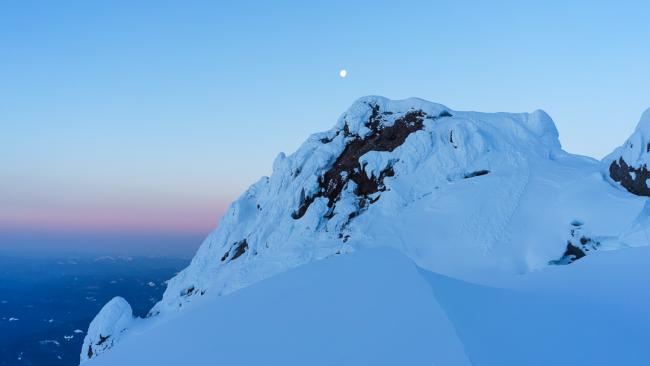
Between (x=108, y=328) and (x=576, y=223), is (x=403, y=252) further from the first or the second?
(x=108, y=328)

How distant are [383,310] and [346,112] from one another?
2706cm

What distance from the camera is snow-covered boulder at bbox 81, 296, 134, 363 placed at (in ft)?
76.0

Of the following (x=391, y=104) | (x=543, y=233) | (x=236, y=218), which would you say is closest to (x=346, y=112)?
(x=391, y=104)

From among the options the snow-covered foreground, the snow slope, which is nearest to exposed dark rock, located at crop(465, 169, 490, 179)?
the snow-covered foreground

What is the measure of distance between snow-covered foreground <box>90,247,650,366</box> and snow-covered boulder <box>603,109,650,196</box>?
1569 centimetres

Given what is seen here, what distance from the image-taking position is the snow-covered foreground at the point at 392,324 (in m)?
3.35

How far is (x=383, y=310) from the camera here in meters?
3.93

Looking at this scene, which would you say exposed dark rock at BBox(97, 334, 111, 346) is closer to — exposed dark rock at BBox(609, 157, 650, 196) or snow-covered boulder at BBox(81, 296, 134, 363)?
snow-covered boulder at BBox(81, 296, 134, 363)

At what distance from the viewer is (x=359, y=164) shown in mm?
25547

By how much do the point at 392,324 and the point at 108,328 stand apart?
84.1 feet

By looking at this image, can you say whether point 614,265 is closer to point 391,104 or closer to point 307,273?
point 307,273

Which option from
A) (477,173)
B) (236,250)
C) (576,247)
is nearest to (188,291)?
(236,250)

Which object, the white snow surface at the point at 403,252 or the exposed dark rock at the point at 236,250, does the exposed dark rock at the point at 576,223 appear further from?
the exposed dark rock at the point at 236,250

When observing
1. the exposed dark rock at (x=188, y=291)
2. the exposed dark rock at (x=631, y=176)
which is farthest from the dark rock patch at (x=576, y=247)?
the exposed dark rock at (x=188, y=291)
